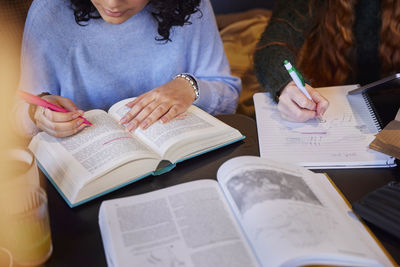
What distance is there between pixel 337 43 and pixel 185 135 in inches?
29.6

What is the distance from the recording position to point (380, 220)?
0.64 meters

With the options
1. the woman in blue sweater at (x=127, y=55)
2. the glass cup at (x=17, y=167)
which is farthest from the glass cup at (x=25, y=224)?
the woman in blue sweater at (x=127, y=55)

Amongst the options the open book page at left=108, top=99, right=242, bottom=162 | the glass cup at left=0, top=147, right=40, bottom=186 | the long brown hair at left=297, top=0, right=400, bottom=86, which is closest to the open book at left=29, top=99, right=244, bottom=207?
the open book page at left=108, top=99, right=242, bottom=162

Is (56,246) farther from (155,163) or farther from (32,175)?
(155,163)

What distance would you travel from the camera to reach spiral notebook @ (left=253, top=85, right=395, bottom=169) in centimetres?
84

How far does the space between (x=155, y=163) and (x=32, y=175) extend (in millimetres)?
248

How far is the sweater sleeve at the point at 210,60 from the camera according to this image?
4.18 feet

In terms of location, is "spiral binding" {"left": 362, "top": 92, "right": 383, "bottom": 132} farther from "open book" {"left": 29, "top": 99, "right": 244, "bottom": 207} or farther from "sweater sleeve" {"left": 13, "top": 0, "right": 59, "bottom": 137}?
"sweater sleeve" {"left": 13, "top": 0, "right": 59, "bottom": 137}

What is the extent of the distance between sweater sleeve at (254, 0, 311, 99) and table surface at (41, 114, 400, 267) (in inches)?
15.9

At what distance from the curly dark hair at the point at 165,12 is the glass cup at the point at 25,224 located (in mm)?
712

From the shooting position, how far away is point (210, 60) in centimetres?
132

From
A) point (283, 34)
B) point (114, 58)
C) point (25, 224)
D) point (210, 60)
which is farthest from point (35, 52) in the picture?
point (283, 34)

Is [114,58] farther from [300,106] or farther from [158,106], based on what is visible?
[300,106]

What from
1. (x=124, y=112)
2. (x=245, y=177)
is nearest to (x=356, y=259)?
(x=245, y=177)
